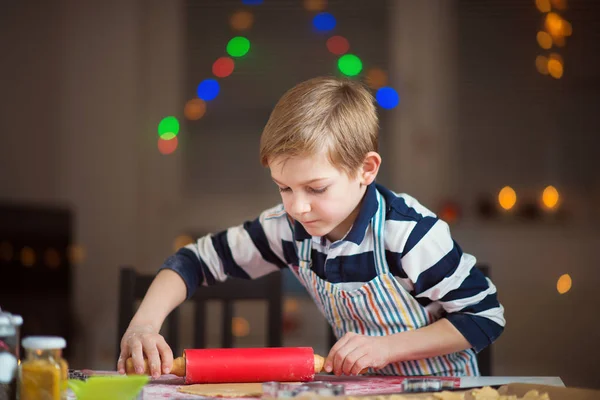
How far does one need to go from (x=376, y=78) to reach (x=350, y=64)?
0.38 ft

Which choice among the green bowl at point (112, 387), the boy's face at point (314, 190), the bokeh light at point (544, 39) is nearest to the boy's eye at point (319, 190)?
the boy's face at point (314, 190)

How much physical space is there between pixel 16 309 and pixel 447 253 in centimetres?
218

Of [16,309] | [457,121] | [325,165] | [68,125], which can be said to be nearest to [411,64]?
[457,121]

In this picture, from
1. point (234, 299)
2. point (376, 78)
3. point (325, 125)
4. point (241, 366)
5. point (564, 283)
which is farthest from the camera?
point (376, 78)

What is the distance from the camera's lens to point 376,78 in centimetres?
290

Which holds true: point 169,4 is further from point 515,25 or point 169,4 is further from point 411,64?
point 515,25

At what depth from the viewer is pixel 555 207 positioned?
110 inches

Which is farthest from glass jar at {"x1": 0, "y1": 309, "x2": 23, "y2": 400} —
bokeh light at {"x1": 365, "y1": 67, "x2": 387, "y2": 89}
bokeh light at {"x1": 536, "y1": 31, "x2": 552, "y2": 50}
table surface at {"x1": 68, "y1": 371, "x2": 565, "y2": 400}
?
bokeh light at {"x1": 536, "y1": 31, "x2": 552, "y2": 50}

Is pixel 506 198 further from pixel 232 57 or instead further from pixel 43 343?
pixel 43 343

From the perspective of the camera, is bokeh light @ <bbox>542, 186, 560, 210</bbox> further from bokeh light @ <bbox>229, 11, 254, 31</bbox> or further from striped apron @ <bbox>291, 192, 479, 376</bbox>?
striped apron @ <bbox>291, 192, 479, 376</bbox>

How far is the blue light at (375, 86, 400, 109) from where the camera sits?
288 centimetres

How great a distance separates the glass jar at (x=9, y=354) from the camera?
2.32 ft

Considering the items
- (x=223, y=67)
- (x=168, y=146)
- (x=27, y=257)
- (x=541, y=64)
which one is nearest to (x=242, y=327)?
(x=168, y=146)

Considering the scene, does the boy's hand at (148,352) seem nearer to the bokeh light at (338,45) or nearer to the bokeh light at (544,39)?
the bokeh light at (338,45)
